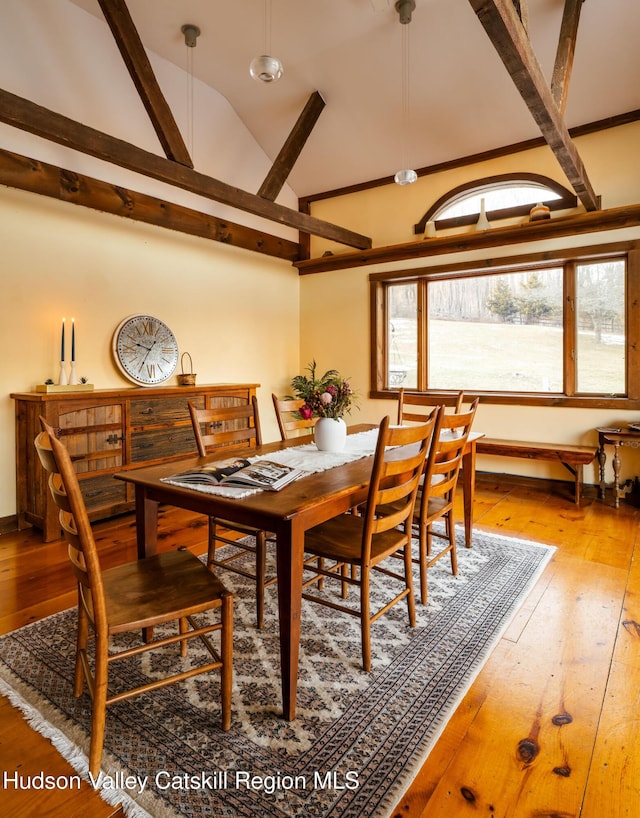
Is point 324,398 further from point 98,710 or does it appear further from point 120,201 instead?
point 120,201

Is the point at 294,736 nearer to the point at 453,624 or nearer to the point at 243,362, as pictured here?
the point at 453,624

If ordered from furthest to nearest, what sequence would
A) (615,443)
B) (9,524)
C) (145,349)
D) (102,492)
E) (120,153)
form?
1. (145,349)
2. (615,443)
3. (102,492)
4. (9,524)
5. (120,153)

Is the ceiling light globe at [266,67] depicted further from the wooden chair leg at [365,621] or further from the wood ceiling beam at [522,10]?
the wooden chair leg at [365,621]

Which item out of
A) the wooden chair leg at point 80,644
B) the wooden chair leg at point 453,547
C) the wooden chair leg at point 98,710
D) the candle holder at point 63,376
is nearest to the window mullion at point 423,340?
the wooden chair leg at point 453,547

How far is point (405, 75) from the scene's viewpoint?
4.17 metres

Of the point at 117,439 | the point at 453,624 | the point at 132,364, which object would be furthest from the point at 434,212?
the point at 453,624

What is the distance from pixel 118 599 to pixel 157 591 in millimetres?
118

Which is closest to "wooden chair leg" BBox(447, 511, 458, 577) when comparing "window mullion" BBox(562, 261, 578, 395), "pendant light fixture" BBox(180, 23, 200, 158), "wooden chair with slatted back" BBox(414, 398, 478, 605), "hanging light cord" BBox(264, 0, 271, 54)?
"wooden chair with slatted back" BBox(414, 398, 478, 605)

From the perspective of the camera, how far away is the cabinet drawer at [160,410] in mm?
3697

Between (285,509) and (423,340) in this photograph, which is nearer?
(285,509)

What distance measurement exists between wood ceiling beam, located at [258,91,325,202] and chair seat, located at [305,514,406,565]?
3.12 meters

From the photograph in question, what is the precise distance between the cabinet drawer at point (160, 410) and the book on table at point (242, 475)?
187 centimetres

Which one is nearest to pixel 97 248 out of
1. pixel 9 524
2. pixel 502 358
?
pixel 9 524

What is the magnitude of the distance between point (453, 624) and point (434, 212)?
4222 mm
